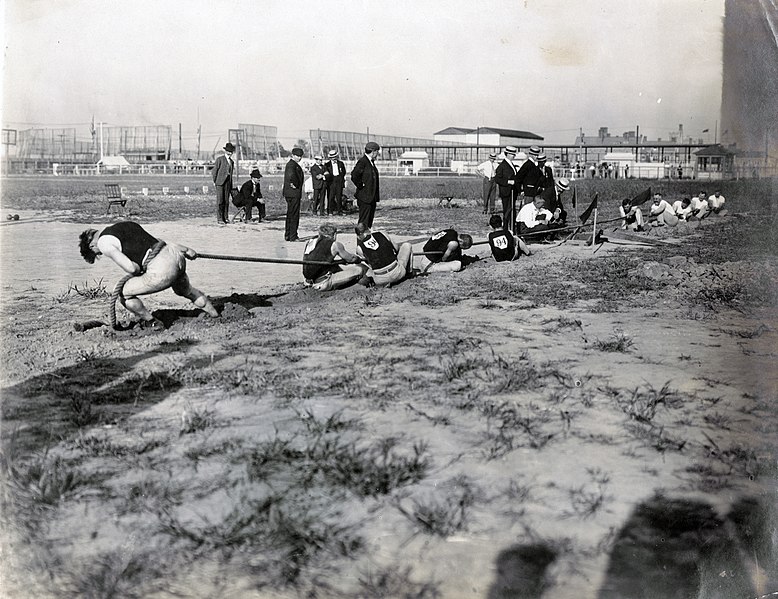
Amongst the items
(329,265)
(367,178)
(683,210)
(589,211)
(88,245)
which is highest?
(367,178)

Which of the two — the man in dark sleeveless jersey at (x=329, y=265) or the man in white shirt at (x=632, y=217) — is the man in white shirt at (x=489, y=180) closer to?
the man in white shirt at (x=632, y=217)

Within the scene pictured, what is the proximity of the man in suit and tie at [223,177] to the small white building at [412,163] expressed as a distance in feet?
103

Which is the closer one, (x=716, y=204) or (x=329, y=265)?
(x=329, y=265)

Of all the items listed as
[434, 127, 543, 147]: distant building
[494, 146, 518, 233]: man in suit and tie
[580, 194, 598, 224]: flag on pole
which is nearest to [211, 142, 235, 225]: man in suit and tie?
[494, 146, 518, 233]: man in suit and tie

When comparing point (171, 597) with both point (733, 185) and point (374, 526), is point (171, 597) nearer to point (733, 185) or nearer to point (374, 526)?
point (374, 526)

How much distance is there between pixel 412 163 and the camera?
60438 mm

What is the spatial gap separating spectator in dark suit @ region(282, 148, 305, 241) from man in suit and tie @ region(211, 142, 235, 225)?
1.89m

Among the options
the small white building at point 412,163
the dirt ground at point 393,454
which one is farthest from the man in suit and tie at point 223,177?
the small white building at point 412,163

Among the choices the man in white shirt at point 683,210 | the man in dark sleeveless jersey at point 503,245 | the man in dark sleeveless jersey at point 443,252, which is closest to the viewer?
the man in dark sleeveless jersey at point 443,252

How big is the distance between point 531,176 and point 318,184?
712 cm

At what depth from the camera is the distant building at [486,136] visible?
254ft

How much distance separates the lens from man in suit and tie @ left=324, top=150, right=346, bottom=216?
17641mm

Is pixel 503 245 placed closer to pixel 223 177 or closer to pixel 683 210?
pixel 223 177

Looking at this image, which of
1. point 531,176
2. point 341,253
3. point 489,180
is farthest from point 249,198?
point 341,253
